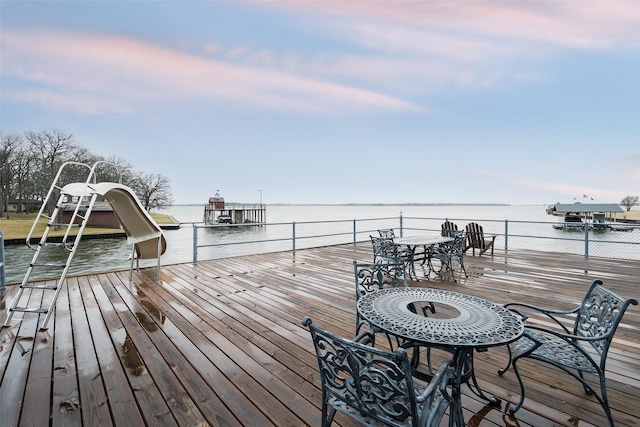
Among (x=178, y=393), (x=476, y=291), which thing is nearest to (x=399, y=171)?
(x=476, y=291)

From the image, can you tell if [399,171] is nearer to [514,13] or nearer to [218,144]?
[218,144]

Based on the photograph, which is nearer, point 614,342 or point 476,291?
point 614,342

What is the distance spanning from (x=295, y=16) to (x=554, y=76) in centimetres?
1000

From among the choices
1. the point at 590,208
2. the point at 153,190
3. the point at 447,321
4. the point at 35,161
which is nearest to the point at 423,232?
the point at 447,321

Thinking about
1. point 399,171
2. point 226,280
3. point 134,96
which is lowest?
point 226,280

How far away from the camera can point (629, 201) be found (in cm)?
4662

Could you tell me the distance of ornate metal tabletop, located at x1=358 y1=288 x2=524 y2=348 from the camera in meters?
1.41

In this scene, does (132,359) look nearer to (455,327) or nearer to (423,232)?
(455,327)

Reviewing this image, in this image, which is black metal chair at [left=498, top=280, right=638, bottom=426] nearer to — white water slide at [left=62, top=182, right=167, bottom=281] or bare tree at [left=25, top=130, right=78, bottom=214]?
white water slide at [left=62, top=182, right=167, bottom=281]

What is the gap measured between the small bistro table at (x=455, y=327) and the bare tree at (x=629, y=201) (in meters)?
62.9

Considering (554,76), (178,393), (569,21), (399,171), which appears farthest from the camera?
(399,171)

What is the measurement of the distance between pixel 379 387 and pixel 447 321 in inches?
28.4

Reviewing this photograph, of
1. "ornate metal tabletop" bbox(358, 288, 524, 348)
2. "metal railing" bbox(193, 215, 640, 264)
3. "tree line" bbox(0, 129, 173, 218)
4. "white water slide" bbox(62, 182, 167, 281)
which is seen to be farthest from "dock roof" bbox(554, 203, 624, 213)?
"tree line" bbox(0, 129, 173, 218)

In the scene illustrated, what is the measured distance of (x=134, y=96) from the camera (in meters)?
22.2
